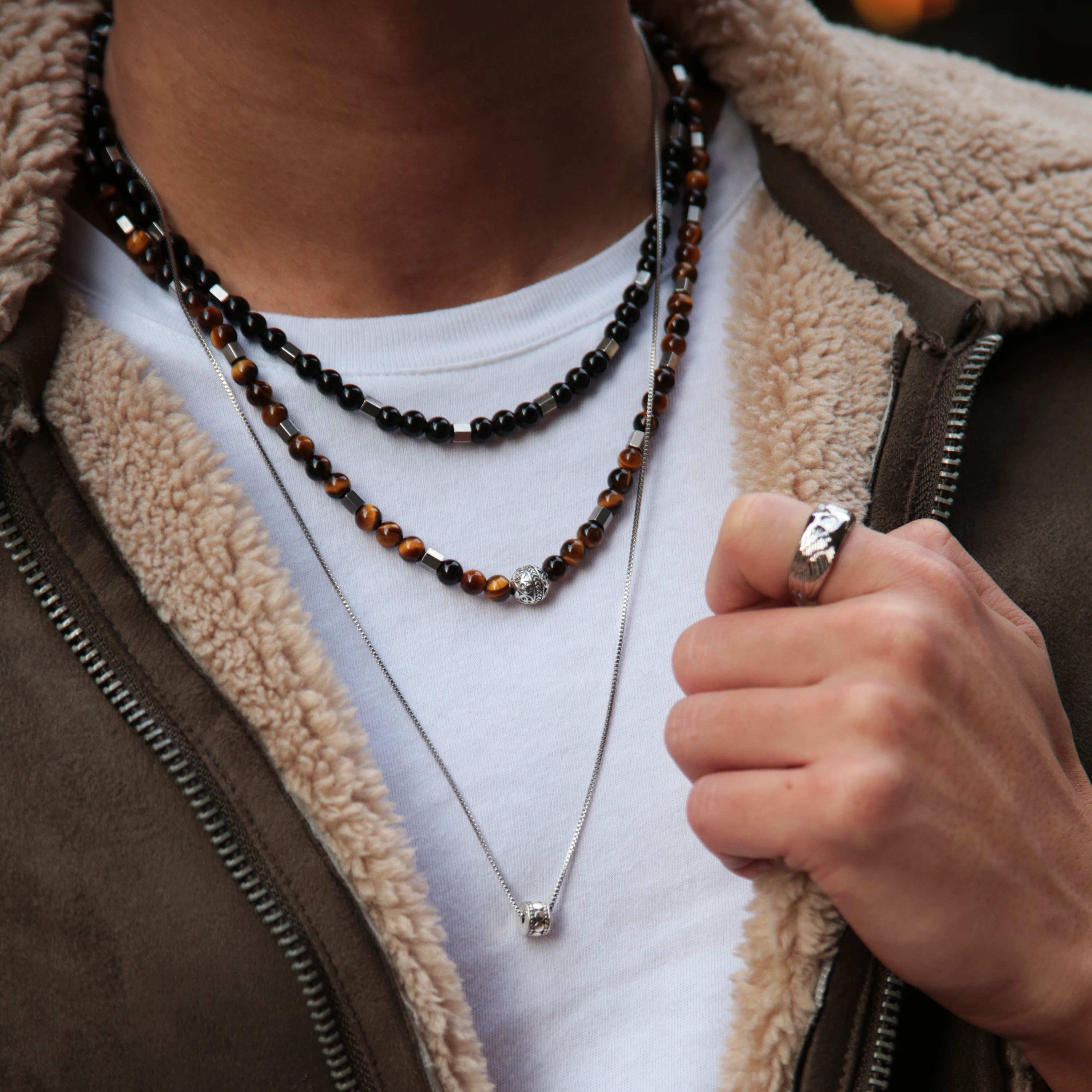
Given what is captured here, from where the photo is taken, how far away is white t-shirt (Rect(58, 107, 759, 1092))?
85 cm

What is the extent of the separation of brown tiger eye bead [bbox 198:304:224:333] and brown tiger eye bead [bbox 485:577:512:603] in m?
0.37

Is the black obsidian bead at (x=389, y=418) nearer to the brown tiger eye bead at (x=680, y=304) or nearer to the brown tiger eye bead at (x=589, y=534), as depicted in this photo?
the brown tiger eye bead at (x=589, y=534)

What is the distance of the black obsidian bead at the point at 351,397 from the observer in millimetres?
958

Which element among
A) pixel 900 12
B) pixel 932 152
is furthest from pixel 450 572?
pixel 900 12

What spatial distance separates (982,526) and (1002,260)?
29 cm

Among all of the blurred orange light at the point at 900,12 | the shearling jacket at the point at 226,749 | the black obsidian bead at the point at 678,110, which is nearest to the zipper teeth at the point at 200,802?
the shearling jacket at the point at 226,749

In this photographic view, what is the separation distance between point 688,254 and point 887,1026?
793 millimetres

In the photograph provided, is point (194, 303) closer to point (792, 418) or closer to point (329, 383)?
point (329, 383)

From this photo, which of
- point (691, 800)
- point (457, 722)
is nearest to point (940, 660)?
point (691, 800)

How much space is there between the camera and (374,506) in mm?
943

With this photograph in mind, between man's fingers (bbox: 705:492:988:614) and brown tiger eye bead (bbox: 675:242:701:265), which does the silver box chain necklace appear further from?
man's fingers (bbox: 705:492:988:614)

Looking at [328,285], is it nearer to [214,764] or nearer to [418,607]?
[418,607]

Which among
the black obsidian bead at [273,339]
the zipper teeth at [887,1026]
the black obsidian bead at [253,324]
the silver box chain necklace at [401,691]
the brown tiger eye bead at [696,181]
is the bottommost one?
the zipper teeth at [887,1026]

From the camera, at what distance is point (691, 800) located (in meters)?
0.74
